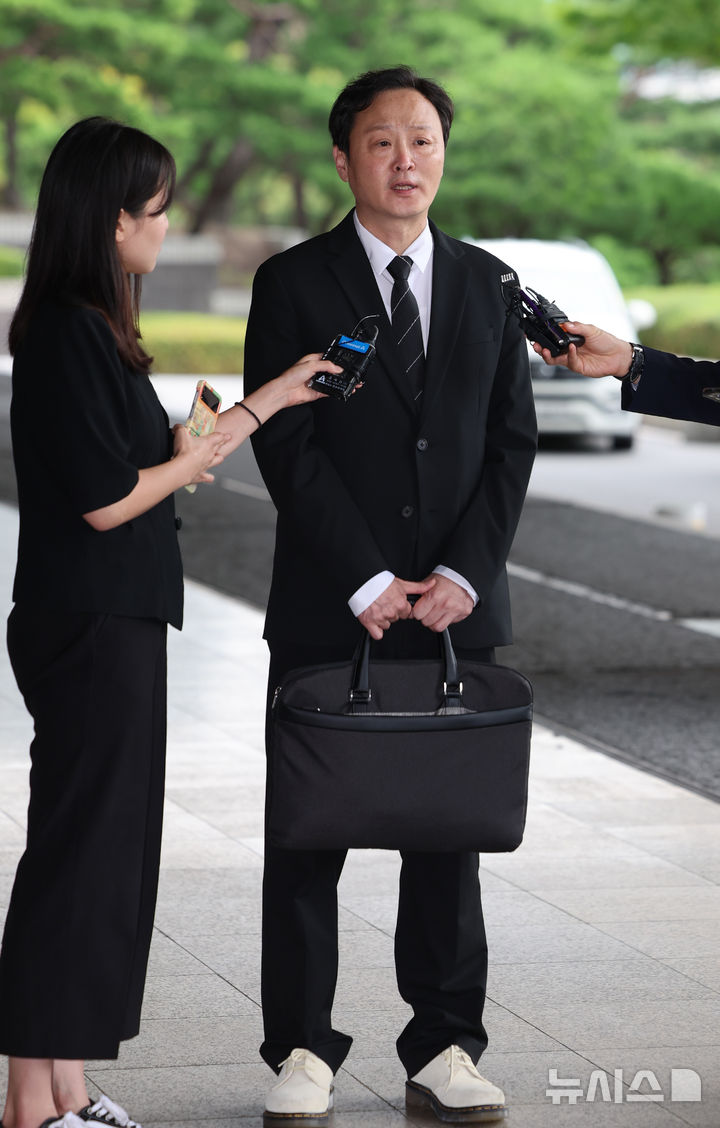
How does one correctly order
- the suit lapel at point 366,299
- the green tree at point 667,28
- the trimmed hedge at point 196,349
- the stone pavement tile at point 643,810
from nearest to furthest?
the suit lapel at point 366,299
the stone pavement tile at point 643,810
the green tree at point 667,28
the trimmed hedge at point 196,349

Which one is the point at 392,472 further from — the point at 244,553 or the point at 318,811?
the point at 244,553

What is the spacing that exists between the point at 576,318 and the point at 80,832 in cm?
1531

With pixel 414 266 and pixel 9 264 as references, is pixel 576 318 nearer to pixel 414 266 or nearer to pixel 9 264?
pixel 414 266

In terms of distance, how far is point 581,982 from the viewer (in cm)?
432

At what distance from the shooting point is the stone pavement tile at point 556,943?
451 cm

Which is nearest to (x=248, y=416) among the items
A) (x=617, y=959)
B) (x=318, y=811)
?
(x=318, y=811)

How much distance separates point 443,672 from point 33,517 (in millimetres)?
841

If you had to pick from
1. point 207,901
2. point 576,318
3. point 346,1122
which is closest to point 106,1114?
point 346,1122

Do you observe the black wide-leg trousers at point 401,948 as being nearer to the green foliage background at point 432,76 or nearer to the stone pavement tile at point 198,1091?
the stone pavement tile at point 198,1091

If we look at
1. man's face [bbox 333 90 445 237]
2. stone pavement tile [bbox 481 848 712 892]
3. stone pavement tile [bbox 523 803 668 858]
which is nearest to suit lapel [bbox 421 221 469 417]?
man's face [bbox 333 90 445 237]

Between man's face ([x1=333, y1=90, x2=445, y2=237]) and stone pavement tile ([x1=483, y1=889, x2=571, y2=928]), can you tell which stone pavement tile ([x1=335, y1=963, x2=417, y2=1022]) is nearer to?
stone pavement tile ([x1=483, y1=889, x2=571, y2=928])

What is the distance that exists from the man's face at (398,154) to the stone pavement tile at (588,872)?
88.5 inches

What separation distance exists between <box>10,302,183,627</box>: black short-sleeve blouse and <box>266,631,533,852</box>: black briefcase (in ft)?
1.13

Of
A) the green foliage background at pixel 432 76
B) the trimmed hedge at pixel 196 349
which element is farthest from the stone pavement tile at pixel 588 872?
the green foliage background at pixel 432 76
